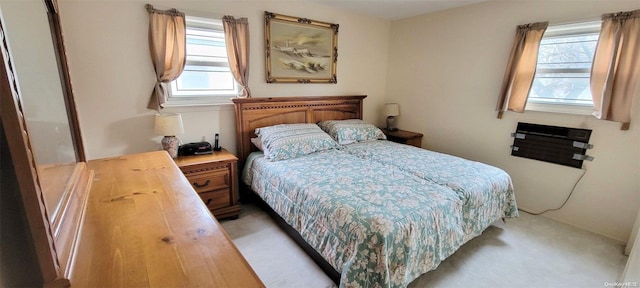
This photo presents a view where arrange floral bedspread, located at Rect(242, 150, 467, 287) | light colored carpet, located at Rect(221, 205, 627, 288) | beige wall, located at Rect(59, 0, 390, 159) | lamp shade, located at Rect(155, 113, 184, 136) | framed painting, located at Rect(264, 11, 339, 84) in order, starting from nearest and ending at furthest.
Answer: floral bedspread, located at Rect(242, 150, 467, 287), light colored carpet, located at Rect(221, 205, 627, 288), beige wall, located at Rect(59, 0, 390, 159), lamp shade, located at Rect(155, 113, 184, 136), framed painting, located at Rect(264, 11, 339, 84)

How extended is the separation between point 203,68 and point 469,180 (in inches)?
107

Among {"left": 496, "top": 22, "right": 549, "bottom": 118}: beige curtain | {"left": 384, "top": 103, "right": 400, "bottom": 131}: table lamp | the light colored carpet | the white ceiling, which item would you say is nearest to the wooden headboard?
{"left": 384, "top": 103, "right": 400, "bottom": 131}: table lamp

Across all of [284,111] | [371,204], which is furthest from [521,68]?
[284,111]

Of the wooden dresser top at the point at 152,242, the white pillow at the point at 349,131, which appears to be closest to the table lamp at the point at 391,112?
the white pillow at the point at 349,131

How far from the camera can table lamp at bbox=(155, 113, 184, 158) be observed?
2391 millimetres

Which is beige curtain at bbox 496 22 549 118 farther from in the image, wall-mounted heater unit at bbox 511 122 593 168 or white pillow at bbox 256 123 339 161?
white pillow at bbox 256 123 339 161

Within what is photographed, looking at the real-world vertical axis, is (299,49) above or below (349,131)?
above

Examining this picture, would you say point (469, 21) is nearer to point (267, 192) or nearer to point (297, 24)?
point (297, 24)

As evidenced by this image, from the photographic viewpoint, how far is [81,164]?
1.21m

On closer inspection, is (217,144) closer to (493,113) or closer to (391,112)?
(391,112)

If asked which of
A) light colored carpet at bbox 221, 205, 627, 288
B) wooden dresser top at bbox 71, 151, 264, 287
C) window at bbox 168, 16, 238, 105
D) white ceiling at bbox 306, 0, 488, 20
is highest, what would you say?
white ceiling at bbox 306, 0, 488, 20

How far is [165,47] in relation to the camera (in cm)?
246

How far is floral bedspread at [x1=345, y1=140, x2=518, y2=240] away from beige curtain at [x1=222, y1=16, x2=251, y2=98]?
1.48 m

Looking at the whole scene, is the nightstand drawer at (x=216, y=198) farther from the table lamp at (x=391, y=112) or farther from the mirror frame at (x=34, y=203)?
the table lamp at (x=391, y=112)
